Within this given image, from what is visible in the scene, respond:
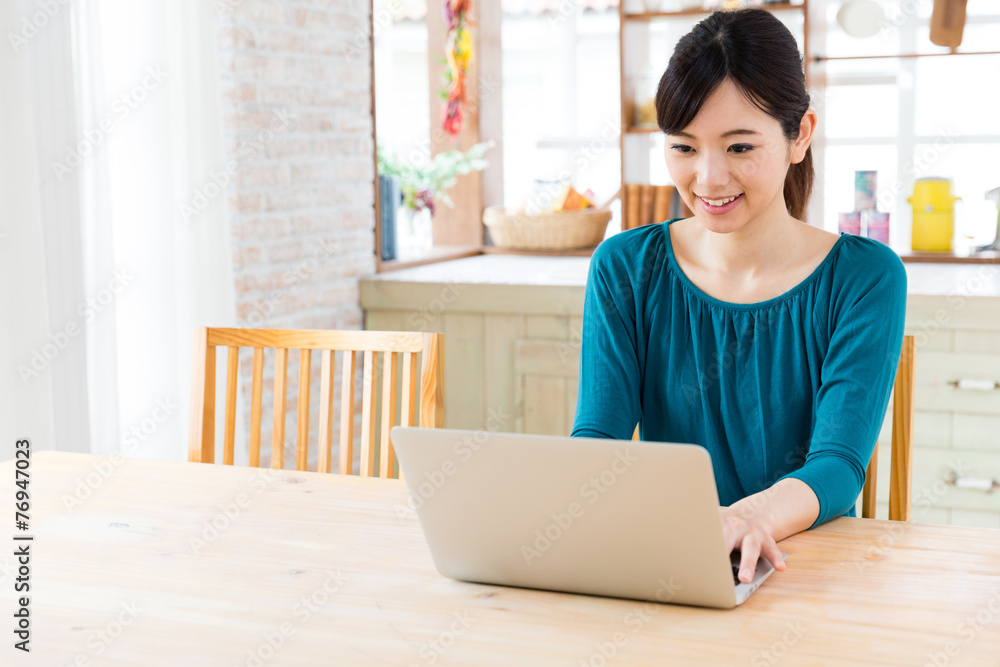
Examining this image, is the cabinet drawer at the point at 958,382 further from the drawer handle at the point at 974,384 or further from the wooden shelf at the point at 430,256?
the wooden shelf at the point at 430,256

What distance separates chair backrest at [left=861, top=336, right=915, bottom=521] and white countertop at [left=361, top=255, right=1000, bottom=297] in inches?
41.8

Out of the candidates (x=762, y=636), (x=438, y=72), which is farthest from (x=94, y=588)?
(x=438, y=72)

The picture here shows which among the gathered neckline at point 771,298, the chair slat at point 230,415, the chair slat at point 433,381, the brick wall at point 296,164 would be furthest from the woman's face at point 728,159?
the brick wall at point 296,164

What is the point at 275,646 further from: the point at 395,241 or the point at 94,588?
the point at 395,241

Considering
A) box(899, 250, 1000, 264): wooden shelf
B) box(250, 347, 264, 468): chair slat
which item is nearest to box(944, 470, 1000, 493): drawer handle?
box(899, 250, 1000, 264): wooden shelf

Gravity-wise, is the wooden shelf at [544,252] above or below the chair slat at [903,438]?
above

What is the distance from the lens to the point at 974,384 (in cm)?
228

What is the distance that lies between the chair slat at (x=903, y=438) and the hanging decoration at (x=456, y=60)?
2.26m

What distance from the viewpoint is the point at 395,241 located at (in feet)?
9.76

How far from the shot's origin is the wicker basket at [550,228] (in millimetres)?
3150

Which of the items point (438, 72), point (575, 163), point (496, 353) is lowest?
point (496, 353)

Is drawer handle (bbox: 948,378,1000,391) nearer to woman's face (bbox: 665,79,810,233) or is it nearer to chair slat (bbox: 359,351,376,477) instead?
woman's face (bbox: 665,79,810,233)

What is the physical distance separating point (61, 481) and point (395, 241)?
171cm

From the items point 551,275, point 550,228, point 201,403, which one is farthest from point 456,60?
point 201,403
